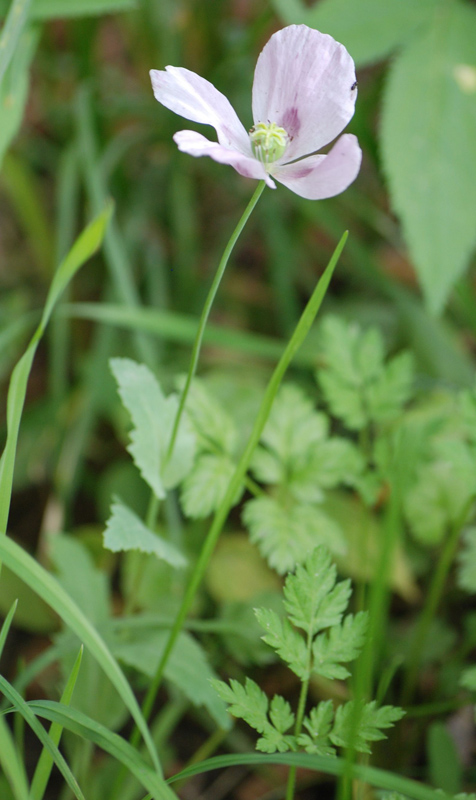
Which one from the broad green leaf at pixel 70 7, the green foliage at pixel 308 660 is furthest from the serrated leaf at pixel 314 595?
the broad green leaf at pixel 70 7

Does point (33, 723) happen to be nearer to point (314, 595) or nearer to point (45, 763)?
point (45, 763)

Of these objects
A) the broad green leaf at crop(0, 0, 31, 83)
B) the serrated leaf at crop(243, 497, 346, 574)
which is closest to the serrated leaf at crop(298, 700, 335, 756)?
the serrated leaf at crop(243, 497, 346, 574)

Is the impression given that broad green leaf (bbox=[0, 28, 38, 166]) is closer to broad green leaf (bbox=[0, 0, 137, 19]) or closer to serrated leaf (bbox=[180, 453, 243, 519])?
broad green leaf (bbox=[0, 0, 137, 19])

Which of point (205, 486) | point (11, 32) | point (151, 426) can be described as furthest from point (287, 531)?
point (11, 32)

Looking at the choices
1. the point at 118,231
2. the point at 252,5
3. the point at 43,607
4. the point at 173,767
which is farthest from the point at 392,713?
the point at 252,5

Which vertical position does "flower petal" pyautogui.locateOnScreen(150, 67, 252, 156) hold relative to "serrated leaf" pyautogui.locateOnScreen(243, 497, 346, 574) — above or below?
above
